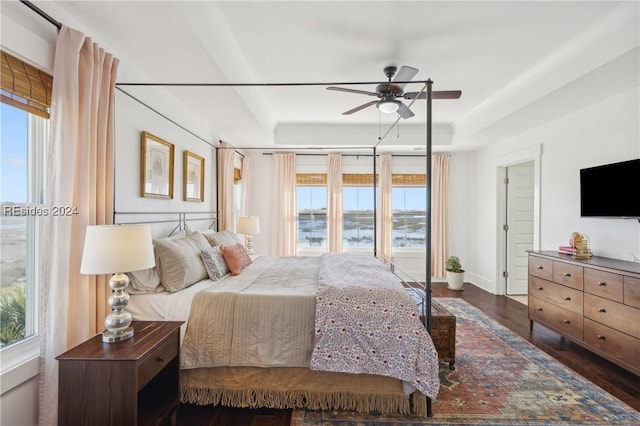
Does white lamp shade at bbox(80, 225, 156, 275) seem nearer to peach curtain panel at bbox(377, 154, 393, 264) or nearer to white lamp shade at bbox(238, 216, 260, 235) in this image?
white lamp shade at bbox(238, 216, 260, 235)

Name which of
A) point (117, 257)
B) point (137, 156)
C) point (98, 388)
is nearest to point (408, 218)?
point (137, 156)

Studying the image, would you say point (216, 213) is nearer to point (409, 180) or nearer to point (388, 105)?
point (388, 105)

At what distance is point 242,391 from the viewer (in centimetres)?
210

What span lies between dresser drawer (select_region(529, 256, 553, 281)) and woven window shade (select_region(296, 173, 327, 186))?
3.51m

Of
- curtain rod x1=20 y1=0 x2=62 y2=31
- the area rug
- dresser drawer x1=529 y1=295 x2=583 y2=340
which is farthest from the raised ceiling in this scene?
the area rug

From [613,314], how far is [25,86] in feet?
14.4

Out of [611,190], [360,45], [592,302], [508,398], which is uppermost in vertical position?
[360,45]

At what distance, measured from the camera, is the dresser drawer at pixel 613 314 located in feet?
7.76

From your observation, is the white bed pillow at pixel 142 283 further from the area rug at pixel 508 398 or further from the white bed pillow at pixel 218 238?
the area rug at pixel 508 398

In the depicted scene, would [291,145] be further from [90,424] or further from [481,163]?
[90,424]

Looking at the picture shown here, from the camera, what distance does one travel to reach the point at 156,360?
5.45 ft

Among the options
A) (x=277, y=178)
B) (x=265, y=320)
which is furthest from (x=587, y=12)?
(x=277, y=178)

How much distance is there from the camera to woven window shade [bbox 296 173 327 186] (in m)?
5.83

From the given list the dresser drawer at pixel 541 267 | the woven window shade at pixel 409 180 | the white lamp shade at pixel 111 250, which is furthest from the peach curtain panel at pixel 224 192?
the dresser drawer at pixel 541 267
